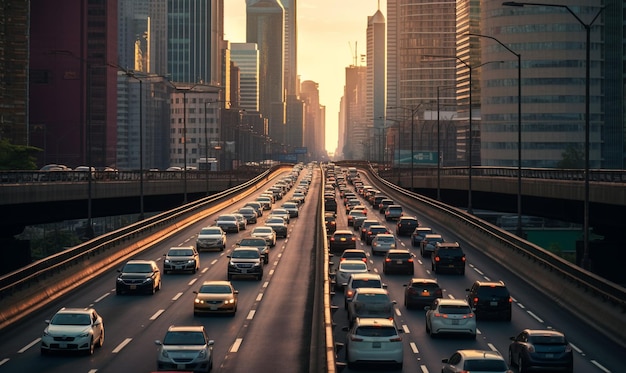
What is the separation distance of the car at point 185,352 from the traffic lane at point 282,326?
1.37m

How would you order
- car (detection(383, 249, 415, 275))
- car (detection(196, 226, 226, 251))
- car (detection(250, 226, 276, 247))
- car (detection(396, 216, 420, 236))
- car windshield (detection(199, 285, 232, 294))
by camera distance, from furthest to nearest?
car (detection(396, 216, 420, 236)) → car (detection(250, 226, 276, 247)) → car (detection(196, 226, 226, 251)) → car (detection(383, 249, 415, 275)) → car windshield (detection(199, 285, 232, 294))

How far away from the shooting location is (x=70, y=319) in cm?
2928

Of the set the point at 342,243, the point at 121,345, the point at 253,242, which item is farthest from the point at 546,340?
the point at 342,243

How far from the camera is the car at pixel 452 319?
3206 centimetres

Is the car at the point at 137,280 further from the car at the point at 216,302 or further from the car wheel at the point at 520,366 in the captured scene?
the car wheel at the point at 520,366

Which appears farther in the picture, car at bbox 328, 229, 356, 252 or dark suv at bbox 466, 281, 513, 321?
car at bbox 328, 229, 356, 252

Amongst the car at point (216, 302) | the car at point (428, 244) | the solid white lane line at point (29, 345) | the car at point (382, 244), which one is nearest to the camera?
the solid white lane line at point (29, 345)

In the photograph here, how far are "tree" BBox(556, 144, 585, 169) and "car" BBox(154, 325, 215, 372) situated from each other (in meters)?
165

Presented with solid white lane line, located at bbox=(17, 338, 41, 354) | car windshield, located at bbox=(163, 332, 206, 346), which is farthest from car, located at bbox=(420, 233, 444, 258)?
car windshield, located at bbox=(163, 332, 206, 346)

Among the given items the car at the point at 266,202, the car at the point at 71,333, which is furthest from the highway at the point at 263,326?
the car at the point at 266,202

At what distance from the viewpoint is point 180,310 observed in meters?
37.8

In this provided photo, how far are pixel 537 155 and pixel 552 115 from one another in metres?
7.87

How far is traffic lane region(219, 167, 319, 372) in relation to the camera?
28.3 m

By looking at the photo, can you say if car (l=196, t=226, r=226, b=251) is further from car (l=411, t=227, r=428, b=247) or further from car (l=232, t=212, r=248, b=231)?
car (l=232, t=212, r=248, b=231)
